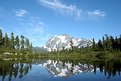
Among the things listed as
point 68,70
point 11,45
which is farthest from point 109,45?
point 68,70

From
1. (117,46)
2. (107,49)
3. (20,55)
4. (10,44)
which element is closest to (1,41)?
(10,44)

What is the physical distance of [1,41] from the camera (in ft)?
538

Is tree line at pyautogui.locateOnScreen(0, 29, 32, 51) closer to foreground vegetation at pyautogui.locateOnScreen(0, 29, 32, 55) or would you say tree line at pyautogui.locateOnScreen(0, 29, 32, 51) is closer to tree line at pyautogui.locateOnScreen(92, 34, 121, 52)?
foreground vegetation at pyautogui.locateOnScreen(0, 29, 32, 55)

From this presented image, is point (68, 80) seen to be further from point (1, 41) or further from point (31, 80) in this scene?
point (1, 41)

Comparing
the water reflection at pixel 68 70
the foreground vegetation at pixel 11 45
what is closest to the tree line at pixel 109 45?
the foreground vegetation at pixel 11 45

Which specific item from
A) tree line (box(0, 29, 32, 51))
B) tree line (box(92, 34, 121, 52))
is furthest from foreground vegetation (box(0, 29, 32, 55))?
tree line (box(92, 34, 121, 52))

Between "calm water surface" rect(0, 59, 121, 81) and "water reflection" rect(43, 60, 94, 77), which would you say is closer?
"calm water surface" rect(0, 59, 121, 81)

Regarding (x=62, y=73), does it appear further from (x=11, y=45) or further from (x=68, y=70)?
(x=11, y=45)

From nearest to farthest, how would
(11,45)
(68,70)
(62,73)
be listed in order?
(62,73), (68,70), (11,45)

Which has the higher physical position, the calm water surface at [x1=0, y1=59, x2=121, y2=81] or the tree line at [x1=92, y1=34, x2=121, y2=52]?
the tree line at [x1=92, y1=34, x2=121, y2=52]

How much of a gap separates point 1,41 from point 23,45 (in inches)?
1252

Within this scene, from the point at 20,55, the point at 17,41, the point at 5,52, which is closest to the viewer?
the point at 5,52

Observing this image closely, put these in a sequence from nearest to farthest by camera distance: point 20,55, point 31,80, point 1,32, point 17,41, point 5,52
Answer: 1. point 31,80
2. point 5,52
3. point 20,55
4. point 1,32
5. point 17,41

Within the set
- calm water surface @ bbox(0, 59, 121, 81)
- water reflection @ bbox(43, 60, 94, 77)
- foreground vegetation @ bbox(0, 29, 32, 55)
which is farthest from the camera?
foreground vegetation @ bbox(0, 29, 32, 55)
